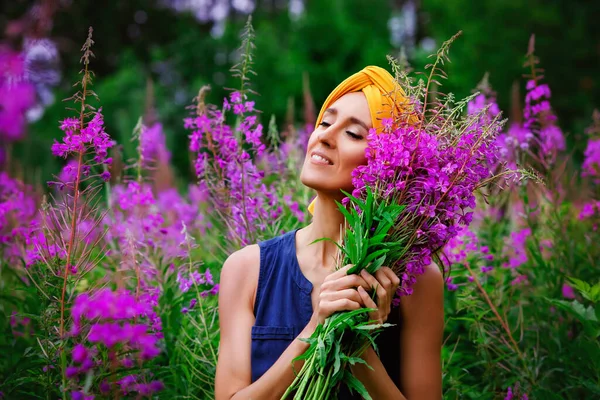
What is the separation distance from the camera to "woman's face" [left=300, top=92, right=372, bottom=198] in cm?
229

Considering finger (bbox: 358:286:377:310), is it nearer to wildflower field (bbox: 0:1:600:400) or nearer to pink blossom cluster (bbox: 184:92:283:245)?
wildflower field (bbox: 0:1:600:400)

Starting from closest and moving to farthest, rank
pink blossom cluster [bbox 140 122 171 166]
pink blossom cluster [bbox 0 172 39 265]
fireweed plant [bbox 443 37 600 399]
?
fireweed plant [bbox 443 37 600 399] < pink blossom cluster [bbox 140 122 171 166] < pink blossom cluster [bbox 0 172 39 265]

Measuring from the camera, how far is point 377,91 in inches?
92.9

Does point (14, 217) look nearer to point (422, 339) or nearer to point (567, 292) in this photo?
point (422, 339)

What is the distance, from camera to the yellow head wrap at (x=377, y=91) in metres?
2.25

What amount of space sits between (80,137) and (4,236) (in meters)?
1.80

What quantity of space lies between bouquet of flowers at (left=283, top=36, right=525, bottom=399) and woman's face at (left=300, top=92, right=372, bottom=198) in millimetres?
87

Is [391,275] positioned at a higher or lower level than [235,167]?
lower

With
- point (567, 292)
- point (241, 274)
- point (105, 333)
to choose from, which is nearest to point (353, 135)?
point (241, 274)

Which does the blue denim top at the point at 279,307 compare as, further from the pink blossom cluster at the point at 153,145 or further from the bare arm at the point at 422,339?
the pink blossom cluster at the point at 153,145

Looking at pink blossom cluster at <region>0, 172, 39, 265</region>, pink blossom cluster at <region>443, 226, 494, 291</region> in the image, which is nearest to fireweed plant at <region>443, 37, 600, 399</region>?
pink blossom cluster at <region>443, 226, 494, 291</region>

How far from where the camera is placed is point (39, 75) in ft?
6.82

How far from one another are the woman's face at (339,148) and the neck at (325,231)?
6cm

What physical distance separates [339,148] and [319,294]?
497 millimetres
